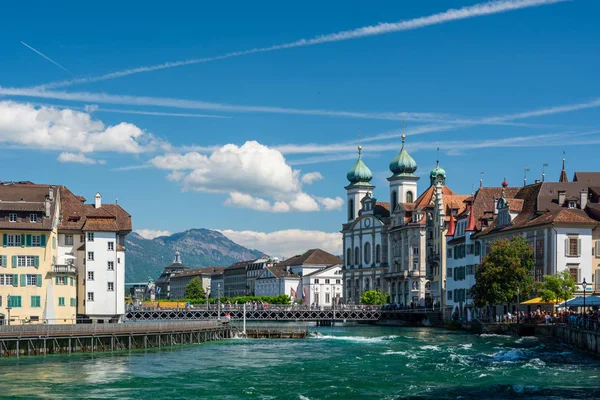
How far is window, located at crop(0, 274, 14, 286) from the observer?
90062mm

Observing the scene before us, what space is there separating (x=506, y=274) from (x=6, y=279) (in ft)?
146

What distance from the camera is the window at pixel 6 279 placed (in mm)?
90062

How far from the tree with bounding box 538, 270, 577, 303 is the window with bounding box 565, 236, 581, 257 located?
14.9ft

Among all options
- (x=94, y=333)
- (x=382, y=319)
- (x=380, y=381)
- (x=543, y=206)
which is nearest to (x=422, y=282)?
(x=382, y=319)

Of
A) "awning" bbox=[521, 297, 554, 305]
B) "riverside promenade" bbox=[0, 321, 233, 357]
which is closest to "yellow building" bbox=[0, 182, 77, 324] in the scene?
"riverside promenade" bbox=[0, 321, 233, 357]

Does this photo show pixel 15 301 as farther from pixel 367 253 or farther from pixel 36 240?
pixel 367 253

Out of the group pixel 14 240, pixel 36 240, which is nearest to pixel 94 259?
pixel 36 240

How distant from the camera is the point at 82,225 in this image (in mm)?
99250

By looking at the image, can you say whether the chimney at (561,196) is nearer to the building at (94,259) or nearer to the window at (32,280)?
the building at (94,259)

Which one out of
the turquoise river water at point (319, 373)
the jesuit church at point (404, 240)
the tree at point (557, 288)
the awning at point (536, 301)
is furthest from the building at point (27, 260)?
the jesuit church at point (404, 240)

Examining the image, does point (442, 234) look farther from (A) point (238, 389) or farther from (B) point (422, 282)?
(A) point (238, 389)

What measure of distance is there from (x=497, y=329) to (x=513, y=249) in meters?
7.70

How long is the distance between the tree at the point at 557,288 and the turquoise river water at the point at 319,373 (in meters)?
10.1

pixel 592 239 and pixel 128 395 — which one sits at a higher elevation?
pixel 592 239
